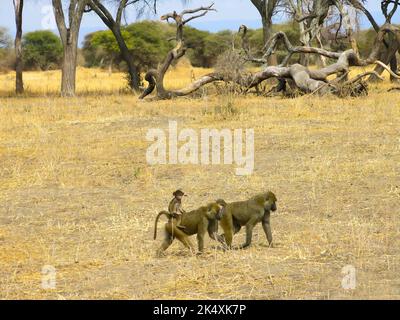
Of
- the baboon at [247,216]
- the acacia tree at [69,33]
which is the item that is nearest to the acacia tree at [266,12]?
the acacia tree at [69,33]

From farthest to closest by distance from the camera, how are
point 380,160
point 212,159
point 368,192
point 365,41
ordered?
point 365,41, point 212,159, point 380,160, point 368,192

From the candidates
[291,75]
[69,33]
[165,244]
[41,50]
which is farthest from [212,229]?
[41,50]

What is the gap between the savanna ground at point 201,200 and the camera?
5.68m

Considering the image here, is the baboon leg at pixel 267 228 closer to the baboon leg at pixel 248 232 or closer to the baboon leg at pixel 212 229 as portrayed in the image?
the baboon leg at pixel 248 232

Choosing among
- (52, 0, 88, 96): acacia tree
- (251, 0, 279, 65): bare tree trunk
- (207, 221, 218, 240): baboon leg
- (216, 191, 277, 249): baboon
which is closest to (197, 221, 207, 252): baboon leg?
(207, 221, 218, 240): baboon leg

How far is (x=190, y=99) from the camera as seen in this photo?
19391 millimetres

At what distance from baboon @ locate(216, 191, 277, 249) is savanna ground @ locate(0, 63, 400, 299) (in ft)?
0.49

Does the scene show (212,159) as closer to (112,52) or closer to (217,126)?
(217,126)

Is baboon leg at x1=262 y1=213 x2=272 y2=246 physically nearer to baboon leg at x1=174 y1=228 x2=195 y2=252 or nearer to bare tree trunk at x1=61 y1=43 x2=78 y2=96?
baboon leg at x1=174 y1=228 x2=195 y2=252

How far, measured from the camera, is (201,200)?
8789 mm

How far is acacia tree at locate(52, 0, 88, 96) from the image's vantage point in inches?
894

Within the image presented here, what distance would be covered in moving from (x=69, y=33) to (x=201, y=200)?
15.3 meters

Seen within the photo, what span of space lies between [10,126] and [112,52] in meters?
31.7
